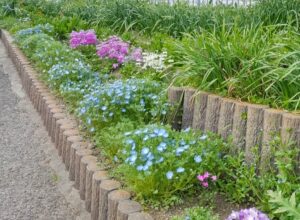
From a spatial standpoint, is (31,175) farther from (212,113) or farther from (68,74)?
(212,113)

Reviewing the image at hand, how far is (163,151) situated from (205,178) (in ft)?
0.96

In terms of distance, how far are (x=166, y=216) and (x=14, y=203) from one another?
1443 mm

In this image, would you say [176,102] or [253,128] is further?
[176,102]

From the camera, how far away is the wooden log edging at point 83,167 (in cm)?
264

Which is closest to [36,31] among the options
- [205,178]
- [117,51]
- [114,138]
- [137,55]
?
[117,51]

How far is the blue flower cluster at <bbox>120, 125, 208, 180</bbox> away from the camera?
2598 mm

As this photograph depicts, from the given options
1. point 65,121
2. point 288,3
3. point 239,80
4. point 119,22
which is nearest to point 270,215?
point 239,80

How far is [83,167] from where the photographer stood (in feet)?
10.7

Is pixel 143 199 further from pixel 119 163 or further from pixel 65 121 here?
pixel 65 121

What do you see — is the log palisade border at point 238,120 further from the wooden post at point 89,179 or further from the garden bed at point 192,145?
the wooden post at point 89,179

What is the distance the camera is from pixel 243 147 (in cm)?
282

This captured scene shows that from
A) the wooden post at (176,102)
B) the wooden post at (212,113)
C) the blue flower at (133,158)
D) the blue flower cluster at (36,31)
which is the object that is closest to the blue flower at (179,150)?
the blue flower at (133,158)

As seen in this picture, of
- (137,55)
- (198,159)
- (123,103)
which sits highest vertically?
(198,159)

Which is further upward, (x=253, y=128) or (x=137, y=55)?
(x=253, y=128)
